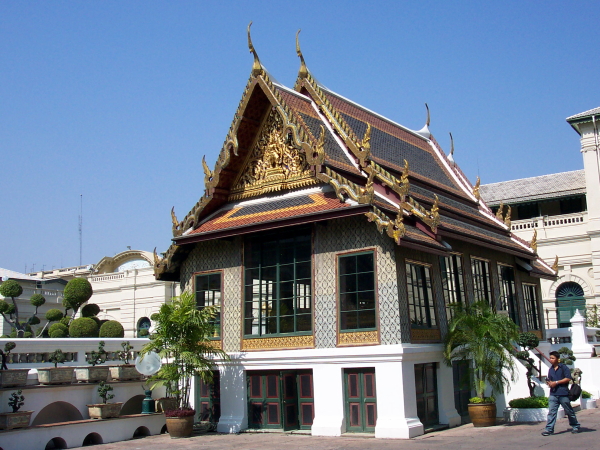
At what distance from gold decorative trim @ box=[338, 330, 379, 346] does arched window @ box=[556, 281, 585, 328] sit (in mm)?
21872

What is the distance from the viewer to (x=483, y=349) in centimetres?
1465

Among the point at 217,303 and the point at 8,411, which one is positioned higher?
the point at 217,303

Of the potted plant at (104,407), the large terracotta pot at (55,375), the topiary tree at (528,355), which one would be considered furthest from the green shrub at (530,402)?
the large terracotta pot at (55,375)

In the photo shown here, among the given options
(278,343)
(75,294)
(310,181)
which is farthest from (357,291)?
(75,294)

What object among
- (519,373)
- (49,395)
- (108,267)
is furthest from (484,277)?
(108,267)

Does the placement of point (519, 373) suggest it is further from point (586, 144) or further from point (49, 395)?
point (586, 144)

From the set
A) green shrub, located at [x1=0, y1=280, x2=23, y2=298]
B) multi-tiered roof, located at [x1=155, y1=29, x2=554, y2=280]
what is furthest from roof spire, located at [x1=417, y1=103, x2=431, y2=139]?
green shrub, located at [x1=0, y1=280, x2=23, y2=298]

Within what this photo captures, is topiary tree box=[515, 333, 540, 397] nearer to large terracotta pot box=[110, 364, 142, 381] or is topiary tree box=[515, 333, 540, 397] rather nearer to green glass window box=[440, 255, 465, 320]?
green glass window box=[440, 255, 465, 320]

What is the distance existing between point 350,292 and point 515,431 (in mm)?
4349

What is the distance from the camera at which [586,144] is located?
34.3 meters

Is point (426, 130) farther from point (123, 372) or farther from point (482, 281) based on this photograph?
point (123, 372)

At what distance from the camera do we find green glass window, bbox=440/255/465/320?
16641 millimetres

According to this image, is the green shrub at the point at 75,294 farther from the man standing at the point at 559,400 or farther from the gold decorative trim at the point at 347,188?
the man standing at the point at 559,400

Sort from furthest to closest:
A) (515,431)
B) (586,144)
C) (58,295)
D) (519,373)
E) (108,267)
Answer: (108,267) < (58,295) < (586,144) < (519,373) < (515,431)
